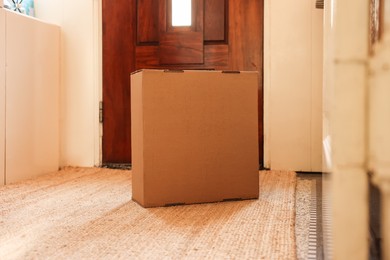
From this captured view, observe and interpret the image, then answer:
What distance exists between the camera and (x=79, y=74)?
214 centimetres

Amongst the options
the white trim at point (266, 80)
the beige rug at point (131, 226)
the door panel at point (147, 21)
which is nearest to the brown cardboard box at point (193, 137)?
the beige rug at point (131, 226)

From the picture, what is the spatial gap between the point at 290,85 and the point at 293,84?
0.04 feet

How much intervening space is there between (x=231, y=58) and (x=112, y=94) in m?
0.59

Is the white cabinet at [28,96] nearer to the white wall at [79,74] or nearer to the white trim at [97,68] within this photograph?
the white wall at [79,74]

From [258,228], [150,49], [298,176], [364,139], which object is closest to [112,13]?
[150,49]

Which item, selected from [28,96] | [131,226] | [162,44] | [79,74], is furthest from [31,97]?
[131,226]

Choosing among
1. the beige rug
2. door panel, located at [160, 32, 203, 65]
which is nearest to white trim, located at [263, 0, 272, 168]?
A: door panel, located at [160, 32, 203, 65]

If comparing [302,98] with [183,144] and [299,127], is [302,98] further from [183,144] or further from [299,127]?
[183,144]

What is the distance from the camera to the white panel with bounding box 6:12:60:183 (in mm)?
1742

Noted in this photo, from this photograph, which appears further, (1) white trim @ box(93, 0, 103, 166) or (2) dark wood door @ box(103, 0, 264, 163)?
(1) white trim @ box(93, 0, 103, 166)

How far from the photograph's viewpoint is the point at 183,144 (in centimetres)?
133

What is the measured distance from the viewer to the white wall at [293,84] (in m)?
1.94

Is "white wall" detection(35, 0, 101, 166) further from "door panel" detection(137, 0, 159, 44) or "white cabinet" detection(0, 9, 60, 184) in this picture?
"door panel" detection(137, 0, 159, 44)

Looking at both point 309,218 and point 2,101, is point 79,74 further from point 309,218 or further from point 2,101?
point 309,218
